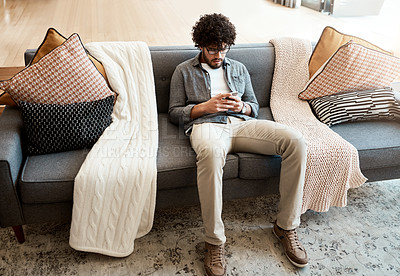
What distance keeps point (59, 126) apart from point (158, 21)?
3.87 m

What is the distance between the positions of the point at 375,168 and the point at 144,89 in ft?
4.26

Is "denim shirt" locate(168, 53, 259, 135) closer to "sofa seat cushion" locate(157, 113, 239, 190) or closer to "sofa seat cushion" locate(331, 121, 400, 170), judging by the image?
"sofa seat cushion" locate(157, 113, 239, 190)

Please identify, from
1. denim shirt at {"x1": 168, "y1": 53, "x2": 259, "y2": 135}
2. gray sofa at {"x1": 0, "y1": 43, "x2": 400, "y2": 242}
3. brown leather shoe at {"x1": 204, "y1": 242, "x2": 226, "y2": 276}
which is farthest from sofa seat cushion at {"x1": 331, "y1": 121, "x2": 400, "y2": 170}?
brown leather shoe at {"x1": 204, "y1": 242, "x2": 226, "y2": 276}

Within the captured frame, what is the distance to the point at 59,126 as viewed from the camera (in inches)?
73.0

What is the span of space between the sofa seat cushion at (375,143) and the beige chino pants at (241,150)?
40 cm

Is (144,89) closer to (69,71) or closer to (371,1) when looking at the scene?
(69,71)

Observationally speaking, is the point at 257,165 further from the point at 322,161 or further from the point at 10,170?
the point at 10,170

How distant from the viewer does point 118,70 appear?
2.19 meters

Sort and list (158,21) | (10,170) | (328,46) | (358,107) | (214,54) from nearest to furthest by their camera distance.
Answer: (10,170) < (214,54) < (358,107) < (328,46) < (158,21)

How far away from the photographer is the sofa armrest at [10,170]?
1.64 m

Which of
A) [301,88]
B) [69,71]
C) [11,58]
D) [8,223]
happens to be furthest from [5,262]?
[11,58]

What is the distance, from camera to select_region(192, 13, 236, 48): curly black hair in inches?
78.9

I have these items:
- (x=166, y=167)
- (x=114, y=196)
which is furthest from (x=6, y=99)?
(x=166, y=167)

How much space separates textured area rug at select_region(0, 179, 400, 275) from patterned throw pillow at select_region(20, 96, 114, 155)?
Answer: 0.43 meters
